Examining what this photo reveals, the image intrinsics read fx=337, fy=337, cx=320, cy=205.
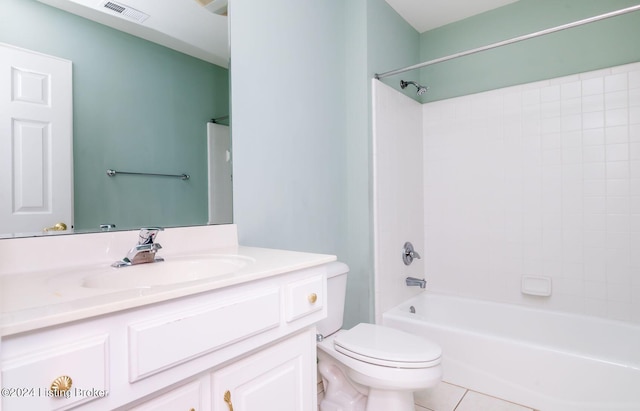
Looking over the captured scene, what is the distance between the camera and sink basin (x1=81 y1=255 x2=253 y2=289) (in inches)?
37.5

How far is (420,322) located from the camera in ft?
6.66

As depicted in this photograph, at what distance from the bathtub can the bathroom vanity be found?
1140 mm

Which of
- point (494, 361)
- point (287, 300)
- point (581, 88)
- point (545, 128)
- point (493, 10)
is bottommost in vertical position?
point (494, 361)

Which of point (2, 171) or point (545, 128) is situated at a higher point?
point (545, 128)

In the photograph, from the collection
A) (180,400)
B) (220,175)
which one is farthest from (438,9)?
(180,400)

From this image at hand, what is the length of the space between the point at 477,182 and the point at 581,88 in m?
0.83

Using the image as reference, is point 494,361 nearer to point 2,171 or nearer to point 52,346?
point 52,346

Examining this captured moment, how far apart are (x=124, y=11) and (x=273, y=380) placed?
1.32m

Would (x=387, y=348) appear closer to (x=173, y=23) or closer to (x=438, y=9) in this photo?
(x=173, y=23)

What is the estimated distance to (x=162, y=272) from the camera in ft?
3.57

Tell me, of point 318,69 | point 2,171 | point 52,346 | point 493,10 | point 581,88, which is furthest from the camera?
point 493,10

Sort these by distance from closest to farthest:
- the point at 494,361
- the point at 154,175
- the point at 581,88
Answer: the point at 154,175
the point at 494,361
the point at 581,88

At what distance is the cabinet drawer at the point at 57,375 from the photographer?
19.9 inches

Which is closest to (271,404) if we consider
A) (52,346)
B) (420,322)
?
(52,346)
